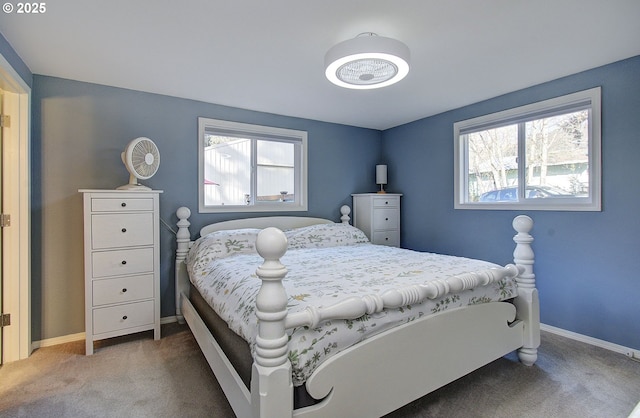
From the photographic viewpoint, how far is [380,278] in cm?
183

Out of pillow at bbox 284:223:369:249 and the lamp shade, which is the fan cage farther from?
the lamp shade

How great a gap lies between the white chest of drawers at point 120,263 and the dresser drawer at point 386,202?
7.99ft

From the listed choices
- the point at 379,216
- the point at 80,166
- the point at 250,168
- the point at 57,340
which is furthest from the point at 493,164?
the point at 57,340

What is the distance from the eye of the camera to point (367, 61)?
192 cm

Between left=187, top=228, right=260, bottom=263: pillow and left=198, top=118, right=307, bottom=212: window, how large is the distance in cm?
58

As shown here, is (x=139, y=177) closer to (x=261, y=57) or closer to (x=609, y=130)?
(x=261, y=57)

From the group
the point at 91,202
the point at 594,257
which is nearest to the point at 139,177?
the point at 91,202

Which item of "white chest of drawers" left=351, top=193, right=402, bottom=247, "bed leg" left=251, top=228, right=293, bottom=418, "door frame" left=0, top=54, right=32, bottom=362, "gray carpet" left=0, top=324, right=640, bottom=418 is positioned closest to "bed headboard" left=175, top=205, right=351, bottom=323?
"gray carpet" left=0, top=324, right=640, bottom=418

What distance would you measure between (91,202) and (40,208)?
21.6 inches

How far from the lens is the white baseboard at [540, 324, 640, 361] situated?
2.28 meters

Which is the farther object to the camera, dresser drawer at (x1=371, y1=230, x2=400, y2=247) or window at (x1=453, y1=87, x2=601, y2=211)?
dresser drawer at (x1=371, y1=230, x2=400, y2=247)

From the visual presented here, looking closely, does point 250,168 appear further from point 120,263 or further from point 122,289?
point 122,289

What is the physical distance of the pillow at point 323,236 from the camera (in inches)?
125

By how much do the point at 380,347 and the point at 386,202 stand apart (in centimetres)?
275
